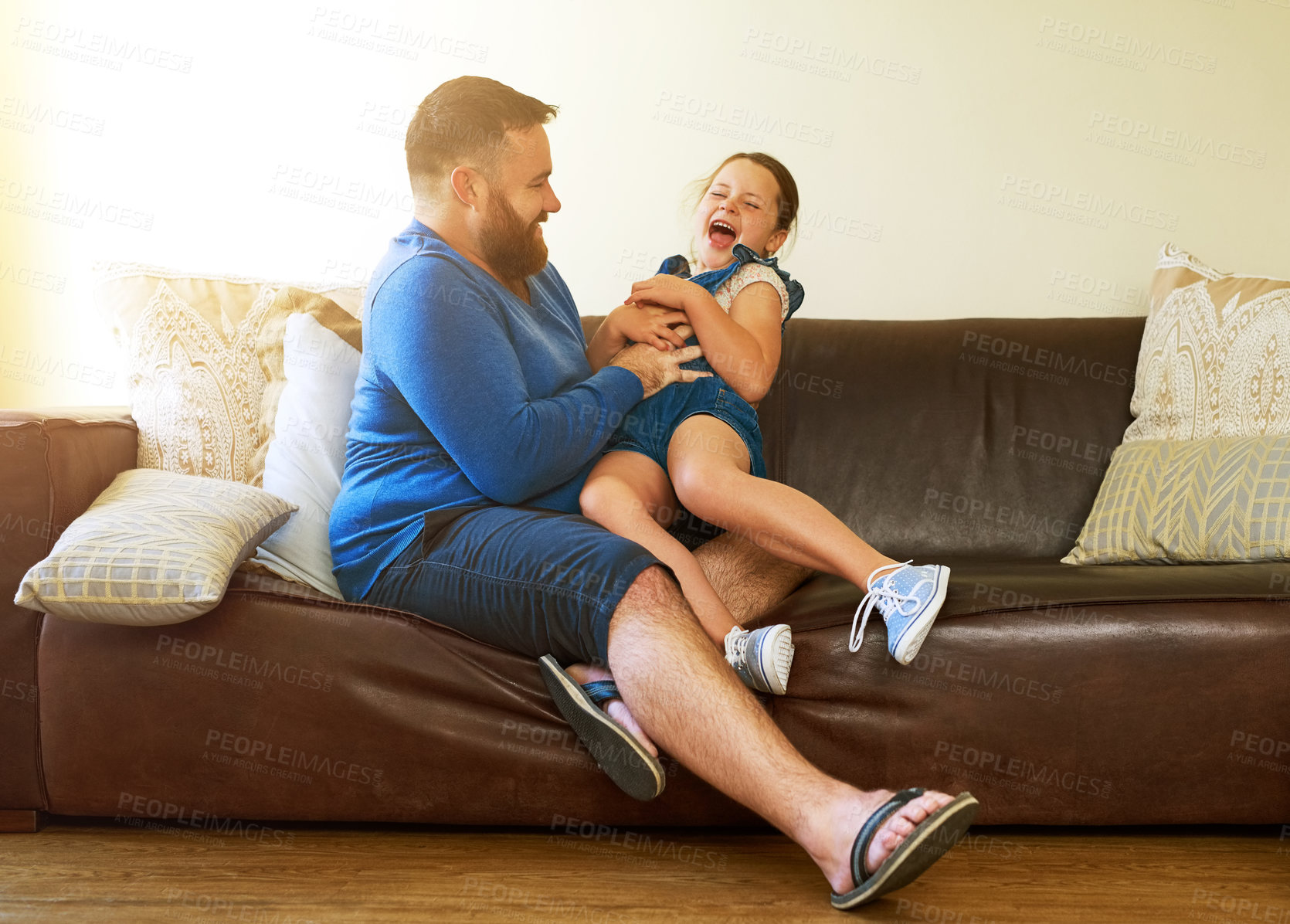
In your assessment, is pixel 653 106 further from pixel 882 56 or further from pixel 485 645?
pixel 485 645

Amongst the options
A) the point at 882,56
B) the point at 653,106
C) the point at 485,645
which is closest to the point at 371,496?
the point at 485,645

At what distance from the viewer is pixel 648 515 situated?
4.91ft

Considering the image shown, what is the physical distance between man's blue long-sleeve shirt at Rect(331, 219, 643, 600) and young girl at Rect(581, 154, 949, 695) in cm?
11

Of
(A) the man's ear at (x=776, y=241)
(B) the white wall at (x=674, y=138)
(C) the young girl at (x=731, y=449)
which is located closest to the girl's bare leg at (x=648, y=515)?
(C) the young girl at (x=731, y=449)

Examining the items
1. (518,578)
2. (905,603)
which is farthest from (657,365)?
(905,603)

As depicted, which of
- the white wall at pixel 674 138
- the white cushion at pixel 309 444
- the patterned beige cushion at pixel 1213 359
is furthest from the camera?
the white wall at pixel 674 138

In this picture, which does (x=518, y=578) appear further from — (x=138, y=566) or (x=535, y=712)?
(x=138, y=566)

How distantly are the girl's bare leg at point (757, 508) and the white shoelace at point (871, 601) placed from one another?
0.6 inches

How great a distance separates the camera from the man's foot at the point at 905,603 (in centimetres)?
125

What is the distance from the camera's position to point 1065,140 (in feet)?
8.02

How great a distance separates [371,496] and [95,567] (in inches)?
15.2

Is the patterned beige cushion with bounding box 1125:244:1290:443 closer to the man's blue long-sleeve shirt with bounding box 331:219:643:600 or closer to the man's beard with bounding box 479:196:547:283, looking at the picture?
the man's blue long-sleeve shirt with bounding box 331:219:643:600

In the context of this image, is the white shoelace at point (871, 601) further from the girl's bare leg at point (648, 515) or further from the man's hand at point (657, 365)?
the man's hand at point (657, 365)

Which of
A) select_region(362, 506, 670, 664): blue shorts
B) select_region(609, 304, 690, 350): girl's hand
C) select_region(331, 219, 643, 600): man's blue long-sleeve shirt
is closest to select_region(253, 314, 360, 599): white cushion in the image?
select_region(331, 219, 643, 600): man's blue long-sleeve shirt
